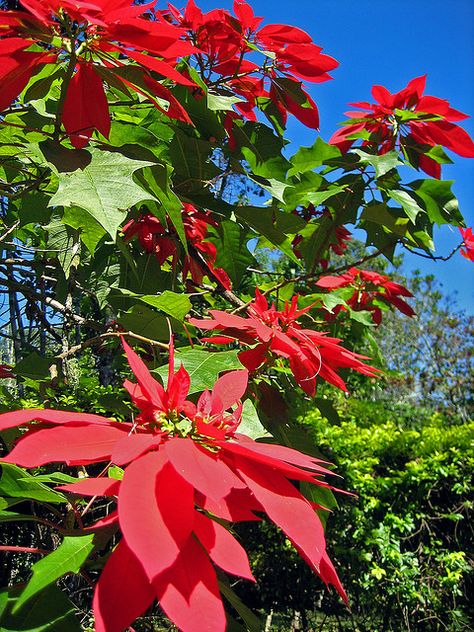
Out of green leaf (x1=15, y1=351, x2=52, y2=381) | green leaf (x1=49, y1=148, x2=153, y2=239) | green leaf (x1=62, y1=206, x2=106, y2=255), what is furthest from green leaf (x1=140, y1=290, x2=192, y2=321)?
green leaf (x1=15, y1=351, x2=52, y2=381)

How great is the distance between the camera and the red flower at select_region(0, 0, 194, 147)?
0.57 metres

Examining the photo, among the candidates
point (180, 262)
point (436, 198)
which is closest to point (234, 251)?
point (180, 262)

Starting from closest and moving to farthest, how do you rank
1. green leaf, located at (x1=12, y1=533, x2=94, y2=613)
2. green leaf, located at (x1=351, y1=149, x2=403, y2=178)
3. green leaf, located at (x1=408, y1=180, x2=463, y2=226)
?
green leaf, located at (x1=12, y1=533, x2=94, y2=613) → green leaf, located at (x1=351, y1=149, x2=403, y2=178) → green leaf, located at (x1=408, y1=180, x2=463, y2=226)

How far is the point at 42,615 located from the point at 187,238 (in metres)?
0.86

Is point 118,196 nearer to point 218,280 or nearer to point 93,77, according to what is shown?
point 93,77

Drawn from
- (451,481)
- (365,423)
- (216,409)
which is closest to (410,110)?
(216,409)

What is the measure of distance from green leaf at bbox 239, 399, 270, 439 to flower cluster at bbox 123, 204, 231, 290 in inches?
14.9

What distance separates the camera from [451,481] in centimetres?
309

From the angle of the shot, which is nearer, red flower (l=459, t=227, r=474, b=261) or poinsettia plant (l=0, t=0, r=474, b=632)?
poinsettia plant (l=0, t=0, r=474, b=632)

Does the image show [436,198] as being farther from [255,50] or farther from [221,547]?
[221,547]

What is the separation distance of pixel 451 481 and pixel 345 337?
1.63 meters

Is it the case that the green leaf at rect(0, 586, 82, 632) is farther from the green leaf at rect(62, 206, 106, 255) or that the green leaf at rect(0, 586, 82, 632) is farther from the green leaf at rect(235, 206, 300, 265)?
the green leaf at rect(235, 206, 300, 265)

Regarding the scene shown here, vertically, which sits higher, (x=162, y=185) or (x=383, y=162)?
(x=383, y=162)

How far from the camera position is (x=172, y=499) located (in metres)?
0.35
